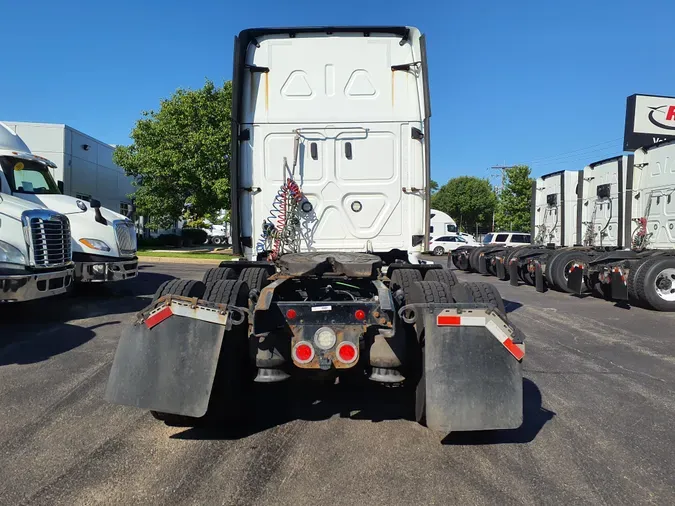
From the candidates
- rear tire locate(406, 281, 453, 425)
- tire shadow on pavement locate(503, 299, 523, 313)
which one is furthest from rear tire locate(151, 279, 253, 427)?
tire shadow on pavement locate(503, 299, 523, 313)

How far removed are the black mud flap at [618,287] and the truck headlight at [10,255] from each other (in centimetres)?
1109

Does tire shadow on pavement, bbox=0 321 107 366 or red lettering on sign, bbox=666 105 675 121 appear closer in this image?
tire shadow on pavement, bbox=0 321 107 366

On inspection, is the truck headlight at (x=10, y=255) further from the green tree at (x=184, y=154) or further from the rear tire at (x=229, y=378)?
the green tree at (x=184, y=154)

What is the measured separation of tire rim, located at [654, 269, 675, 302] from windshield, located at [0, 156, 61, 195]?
41.9 ft

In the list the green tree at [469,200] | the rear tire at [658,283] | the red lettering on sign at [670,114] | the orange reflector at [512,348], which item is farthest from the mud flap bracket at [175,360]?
the green tree at [469,200]

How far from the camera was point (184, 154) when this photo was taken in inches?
946

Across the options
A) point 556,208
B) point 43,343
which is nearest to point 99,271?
point 43,343

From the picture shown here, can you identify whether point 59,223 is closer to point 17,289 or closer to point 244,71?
point 17,289

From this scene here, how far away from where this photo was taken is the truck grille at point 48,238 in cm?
743

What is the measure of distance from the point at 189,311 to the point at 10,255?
5.28m

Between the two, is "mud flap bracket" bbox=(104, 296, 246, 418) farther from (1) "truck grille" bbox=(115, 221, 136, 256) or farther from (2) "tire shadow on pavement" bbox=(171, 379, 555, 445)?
(1) "truck grille" bbox=(115, 221, 136, 256)

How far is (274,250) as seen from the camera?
19.8ft

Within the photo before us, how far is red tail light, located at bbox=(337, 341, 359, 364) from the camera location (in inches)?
138

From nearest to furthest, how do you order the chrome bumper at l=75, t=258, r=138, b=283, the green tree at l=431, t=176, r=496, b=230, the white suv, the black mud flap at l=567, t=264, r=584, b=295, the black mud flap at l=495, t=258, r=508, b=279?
the chrome bumper at l=75, t=258, r=138, b=283 < the black mud flap at l=567, t=264, r=584, b=295 < the black mud flap at l=495, t=258, r=508, b=279 < the white suv < the green tree at l=431, t=176, r=496, b=230
